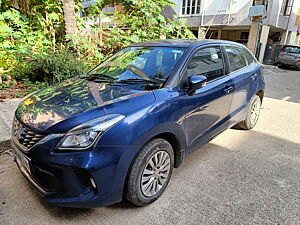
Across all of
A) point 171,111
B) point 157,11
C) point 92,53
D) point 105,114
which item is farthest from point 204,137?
point 157,11

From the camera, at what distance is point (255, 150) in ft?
11.0

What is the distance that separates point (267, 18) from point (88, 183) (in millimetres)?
17149

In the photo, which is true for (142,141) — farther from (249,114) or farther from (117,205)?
(249,114)

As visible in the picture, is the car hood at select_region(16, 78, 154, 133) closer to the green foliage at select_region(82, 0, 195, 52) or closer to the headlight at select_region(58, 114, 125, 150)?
the headlight at select_region(58, 114, 125, 150)

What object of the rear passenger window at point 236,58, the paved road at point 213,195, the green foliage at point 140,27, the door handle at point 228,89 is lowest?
the paved road at point 213,195

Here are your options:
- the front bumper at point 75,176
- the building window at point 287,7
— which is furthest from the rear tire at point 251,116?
the building window at point 287,7

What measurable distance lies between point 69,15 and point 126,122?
5.28m

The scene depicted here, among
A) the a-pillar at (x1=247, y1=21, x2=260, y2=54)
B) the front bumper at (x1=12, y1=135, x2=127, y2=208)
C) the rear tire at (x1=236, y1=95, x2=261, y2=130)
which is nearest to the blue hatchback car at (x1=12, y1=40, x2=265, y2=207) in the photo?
the front bumper at (x1=12, y1=135, x2=127, y2=208)

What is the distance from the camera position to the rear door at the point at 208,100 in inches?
96.7

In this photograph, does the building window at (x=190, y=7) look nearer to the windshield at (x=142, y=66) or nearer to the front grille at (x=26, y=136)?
the windshield at (x=142, y=66)

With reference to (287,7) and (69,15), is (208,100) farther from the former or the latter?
(287,7)

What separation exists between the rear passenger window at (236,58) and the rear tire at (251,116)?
771 millimetres

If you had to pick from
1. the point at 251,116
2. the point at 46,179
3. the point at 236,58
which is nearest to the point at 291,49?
the point at 251,116

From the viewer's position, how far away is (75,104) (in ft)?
6.61
